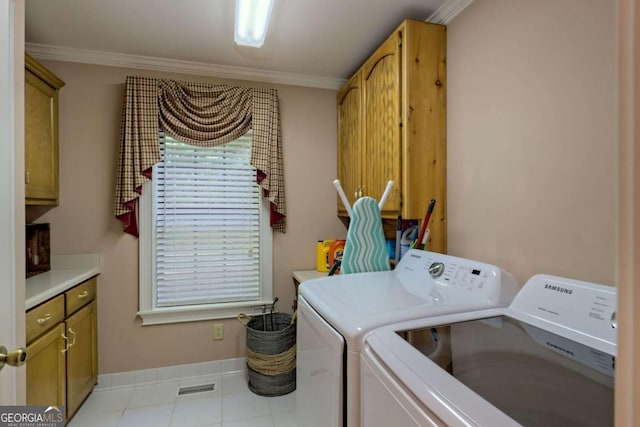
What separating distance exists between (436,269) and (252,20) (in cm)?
155

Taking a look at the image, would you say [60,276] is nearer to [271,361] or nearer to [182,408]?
[182,408]

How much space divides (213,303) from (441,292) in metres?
1.79

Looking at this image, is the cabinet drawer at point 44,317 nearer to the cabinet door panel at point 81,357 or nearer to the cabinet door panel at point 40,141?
the cabinet door panel at point 81,357

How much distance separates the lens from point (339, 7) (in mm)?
1738

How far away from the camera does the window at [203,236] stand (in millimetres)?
2381

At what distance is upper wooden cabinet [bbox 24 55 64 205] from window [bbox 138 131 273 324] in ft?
1.81

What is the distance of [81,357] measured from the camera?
2031mm

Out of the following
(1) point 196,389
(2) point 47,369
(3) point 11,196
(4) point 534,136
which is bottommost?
(1) point 196,389

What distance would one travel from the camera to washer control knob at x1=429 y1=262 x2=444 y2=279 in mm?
1454

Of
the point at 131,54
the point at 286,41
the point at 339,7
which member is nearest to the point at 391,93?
the point at 339,7

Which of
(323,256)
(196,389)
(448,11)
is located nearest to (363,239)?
(323,256)

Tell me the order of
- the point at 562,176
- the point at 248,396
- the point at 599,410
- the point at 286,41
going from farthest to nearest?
the point at 248,396, the point at 286,41, the point at 562,176, the point at 599,410

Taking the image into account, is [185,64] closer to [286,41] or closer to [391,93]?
[286,41]

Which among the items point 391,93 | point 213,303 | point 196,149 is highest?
point 391,93
